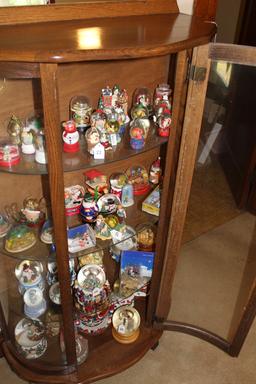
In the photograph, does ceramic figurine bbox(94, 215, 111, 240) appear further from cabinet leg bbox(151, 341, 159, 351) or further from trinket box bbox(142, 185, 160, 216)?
cabinet leg bbox(151, 341, 159, 351)

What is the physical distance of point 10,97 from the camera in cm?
112

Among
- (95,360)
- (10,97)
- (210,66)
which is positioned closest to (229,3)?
(210,66)

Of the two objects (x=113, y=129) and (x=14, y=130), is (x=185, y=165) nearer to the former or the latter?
(x=113, y=129)

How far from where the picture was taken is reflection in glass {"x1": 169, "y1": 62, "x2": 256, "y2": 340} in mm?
1314

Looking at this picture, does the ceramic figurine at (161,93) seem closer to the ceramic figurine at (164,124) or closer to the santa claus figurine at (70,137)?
the ceramic figurine at (164,124)

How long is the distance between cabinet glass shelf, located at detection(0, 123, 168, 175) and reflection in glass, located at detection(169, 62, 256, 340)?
0.94ft

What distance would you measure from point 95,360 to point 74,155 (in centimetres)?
96

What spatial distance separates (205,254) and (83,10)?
63.2 inches

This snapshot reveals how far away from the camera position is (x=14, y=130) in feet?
3.62

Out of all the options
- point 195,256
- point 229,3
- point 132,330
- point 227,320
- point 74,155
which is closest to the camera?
point 74,155

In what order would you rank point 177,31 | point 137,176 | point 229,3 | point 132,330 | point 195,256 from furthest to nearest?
point 229,3 → point 195,256 → point 132,330 → point 137,176 → point 177,31

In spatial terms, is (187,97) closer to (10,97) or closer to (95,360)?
(10,97)

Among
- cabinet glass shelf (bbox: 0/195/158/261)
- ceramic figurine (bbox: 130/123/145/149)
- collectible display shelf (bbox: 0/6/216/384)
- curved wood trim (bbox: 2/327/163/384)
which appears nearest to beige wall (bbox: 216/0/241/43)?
collectible display shelf (bbox: 0/6/216/384)

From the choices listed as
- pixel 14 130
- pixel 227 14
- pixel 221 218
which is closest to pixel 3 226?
pixel 14 130
